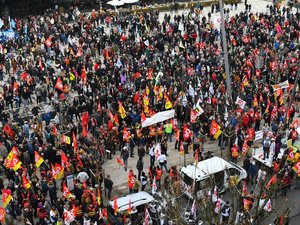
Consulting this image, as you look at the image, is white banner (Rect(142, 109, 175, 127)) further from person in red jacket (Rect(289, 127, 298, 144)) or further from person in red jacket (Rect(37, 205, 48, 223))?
person in red jacket (Rect(37, 205, 48, 223))

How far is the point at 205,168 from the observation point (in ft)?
74.8

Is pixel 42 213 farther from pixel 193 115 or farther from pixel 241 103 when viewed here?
pixel 241 103

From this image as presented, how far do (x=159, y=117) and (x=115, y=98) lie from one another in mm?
4773

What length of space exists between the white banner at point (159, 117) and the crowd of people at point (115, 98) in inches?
11.7

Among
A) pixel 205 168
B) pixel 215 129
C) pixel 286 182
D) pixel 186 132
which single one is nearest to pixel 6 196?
pixel 205 168

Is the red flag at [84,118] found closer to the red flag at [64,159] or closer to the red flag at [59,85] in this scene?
the red flag at [64,159]

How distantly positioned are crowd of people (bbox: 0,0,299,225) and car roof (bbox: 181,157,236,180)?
2.69 ft

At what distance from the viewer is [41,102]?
107ft

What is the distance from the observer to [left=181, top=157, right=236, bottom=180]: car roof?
22.2 metres

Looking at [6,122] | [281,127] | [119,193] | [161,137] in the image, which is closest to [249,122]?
[281,127]

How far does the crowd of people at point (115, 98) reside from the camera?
22.8 meters

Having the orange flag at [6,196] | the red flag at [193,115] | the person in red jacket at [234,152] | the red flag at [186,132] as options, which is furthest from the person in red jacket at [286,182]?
the orange flag at [6,196]

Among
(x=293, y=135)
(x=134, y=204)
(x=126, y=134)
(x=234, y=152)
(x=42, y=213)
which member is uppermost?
(x=126, y=134)

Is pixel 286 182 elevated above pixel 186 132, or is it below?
below
